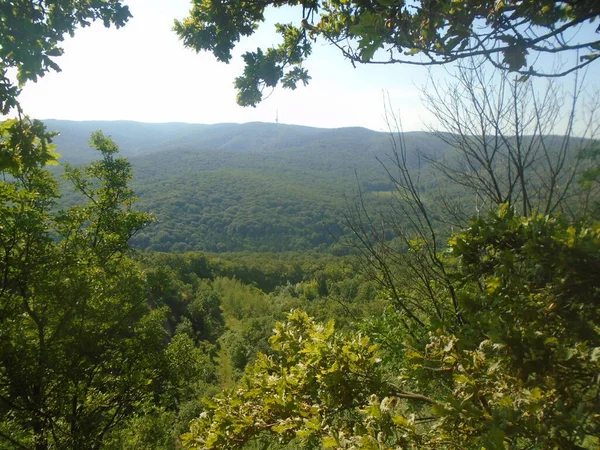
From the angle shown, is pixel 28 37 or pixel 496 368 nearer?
pixel 496 368

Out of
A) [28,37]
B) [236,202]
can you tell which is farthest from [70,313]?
[236,202]

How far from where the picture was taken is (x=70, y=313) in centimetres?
598

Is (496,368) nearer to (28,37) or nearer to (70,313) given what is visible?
(28,37)

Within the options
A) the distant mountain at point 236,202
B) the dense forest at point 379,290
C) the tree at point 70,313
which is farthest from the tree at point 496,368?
the distant mountain at point 236,202

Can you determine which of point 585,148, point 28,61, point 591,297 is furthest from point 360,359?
point 585,148

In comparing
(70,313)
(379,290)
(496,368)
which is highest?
(496,368)

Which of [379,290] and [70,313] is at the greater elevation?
[379,290]

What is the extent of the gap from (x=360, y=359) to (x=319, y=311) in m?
34.4

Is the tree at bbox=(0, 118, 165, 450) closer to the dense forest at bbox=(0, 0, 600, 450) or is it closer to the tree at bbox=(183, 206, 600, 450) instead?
the dense forest at bbox=(0, 0, 600, 450)

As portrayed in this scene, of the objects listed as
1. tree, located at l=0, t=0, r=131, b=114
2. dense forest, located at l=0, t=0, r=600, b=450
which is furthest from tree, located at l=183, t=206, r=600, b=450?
tree, located at l=0, t=0, r=131, b=114

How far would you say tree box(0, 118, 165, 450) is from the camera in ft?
16.7

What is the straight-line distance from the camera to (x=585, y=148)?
3.67 m

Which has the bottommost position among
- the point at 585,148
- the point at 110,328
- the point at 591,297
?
the point at 110,328

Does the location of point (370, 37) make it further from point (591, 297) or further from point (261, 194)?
point (261, 194)
